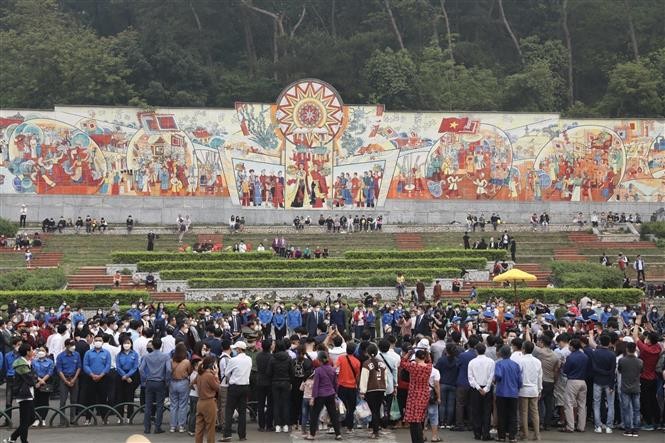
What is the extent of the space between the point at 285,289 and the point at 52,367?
A: 19.5 metres

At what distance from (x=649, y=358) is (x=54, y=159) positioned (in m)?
36.5

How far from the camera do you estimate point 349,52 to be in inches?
2591

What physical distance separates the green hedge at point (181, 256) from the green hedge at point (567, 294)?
28.8ft

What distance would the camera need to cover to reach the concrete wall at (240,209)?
48.2m

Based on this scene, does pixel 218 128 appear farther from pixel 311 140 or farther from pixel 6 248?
pixel 6 248

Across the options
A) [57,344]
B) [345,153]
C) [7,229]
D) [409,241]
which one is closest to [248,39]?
[345,153]

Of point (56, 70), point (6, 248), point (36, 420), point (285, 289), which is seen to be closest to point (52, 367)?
point (36, 420)

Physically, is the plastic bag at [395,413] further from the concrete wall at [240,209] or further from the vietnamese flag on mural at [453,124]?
the vietnamese flag on mural at [453,124]

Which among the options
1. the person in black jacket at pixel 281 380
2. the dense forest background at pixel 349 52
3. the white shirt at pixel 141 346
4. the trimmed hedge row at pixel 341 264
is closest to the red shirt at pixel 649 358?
the person in black jacket at pixel 281 380

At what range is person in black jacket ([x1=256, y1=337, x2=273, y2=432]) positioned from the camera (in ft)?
51.0

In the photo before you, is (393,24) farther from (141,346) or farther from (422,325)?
(141,346)

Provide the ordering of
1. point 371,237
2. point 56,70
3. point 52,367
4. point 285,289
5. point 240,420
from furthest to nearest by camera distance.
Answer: point 56,70 → point 371,237 → point 285,289 → point 52,367 → point 240,420

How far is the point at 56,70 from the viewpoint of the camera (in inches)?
2383

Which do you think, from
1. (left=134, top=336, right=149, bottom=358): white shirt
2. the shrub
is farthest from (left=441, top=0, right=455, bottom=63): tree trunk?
(left=134, top=336, right=149, bottom=358): white shirt
